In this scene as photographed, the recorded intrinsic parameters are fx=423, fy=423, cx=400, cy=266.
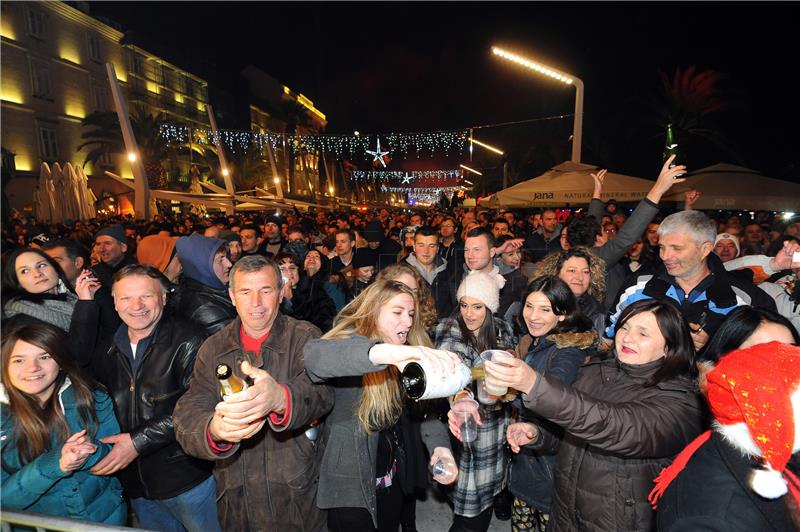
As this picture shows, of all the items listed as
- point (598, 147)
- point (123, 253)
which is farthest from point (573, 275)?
point (598, 147)

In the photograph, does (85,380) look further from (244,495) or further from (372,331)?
(372,331)

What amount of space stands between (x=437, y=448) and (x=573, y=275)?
205 cm

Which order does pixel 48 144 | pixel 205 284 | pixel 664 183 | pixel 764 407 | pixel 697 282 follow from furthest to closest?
1. pixel 48 144
2. pixel 664 183
3. pixel 205 284
4. pixel 697 282
5. pixel 764 407

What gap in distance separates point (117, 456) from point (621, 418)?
268cm

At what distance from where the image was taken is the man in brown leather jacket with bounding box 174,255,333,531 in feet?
6.95

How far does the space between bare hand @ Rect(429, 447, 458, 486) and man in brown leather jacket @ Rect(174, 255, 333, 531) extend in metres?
0.67

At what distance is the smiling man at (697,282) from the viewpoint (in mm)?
3178

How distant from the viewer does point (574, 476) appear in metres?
2.18

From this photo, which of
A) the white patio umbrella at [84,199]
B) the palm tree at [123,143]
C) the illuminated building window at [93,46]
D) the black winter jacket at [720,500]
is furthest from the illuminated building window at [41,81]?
the black winter jacket at [720,500]

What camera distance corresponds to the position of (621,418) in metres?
1.64

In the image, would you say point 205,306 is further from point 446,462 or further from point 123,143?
point 123,143

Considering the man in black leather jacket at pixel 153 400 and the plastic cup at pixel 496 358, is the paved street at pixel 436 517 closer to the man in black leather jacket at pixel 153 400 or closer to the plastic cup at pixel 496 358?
the man in black leather jacket at pixel 153 400

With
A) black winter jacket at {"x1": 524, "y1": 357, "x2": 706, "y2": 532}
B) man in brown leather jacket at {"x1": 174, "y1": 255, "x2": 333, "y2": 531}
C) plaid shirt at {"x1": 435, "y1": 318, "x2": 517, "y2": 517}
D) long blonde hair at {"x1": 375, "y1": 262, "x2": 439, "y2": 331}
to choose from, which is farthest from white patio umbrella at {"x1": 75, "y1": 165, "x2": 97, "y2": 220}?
black winter jacket at {"x1": 524, "y1": 357, "x2": 706, "y2": 532}

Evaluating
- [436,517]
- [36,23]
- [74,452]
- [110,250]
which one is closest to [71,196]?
[36,23]
